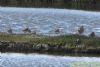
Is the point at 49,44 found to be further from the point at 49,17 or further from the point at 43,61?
the point at 49,17

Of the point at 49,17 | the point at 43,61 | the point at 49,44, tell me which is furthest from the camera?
the point at 49,17

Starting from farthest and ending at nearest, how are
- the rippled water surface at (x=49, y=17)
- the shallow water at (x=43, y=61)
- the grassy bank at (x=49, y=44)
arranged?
1. the rippled water surface at (x=49, y=17)
2. the grassy bank at (x=49, y=44)
3. the shallow water at (x=43, y=61)

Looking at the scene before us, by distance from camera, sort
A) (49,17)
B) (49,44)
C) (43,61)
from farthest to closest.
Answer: (49,17) < (49,44) < (43,61)

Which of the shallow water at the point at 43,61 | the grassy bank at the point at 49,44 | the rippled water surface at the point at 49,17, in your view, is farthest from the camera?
the rippled water surface at the point at 49,17

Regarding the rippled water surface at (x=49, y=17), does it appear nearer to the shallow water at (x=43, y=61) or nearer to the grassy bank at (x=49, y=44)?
the grassy bank at (x=49, y=44)

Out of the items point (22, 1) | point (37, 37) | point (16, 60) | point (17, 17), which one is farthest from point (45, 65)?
point (22, 1)

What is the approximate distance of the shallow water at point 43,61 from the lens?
1286 inches

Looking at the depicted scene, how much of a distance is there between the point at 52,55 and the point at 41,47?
1.52 meters

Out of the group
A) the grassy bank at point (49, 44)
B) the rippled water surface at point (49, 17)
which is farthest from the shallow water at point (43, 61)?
the rippled water surface at point (49, 17)

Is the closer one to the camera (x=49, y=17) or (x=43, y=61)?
(x=43, y=61)

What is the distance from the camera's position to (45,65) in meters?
32.6

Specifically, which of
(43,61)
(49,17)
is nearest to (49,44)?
(43,61)

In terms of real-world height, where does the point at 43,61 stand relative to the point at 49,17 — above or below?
above

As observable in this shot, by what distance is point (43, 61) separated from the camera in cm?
3431
